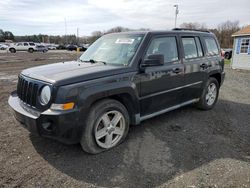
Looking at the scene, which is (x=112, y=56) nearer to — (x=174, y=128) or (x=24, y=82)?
(x=24, y=82)

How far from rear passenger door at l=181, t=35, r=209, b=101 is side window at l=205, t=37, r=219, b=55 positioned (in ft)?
1.16

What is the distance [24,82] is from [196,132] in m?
3.28

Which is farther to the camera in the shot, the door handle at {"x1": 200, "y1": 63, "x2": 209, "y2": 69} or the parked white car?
the parked white car

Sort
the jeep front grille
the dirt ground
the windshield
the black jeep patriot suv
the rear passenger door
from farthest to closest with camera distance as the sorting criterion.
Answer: the rear passenger door → the windshield → the jeep front grille → the black jeep patriot suv → the dirt ground

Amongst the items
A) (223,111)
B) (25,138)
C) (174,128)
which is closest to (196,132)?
(174,128)

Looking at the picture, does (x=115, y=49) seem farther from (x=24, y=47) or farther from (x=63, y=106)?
(x=24, y=47)

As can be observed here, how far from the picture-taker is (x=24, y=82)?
3492mm

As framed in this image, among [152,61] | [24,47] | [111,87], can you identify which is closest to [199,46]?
[152,61]

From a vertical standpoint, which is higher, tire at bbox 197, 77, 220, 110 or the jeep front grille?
the jeep front grille

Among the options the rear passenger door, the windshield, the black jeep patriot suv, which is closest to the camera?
the black jeep patriot suv

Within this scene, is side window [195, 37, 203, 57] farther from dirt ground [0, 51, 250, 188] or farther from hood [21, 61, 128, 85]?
hood [21, 61, 128, 85]

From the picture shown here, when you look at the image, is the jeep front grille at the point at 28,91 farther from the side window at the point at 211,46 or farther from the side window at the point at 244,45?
the side window at the point at 244,45

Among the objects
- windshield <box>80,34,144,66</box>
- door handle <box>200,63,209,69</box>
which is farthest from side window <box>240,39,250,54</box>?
windshield <box>80,34,144,66</box>

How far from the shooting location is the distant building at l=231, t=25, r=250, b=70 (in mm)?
16748
